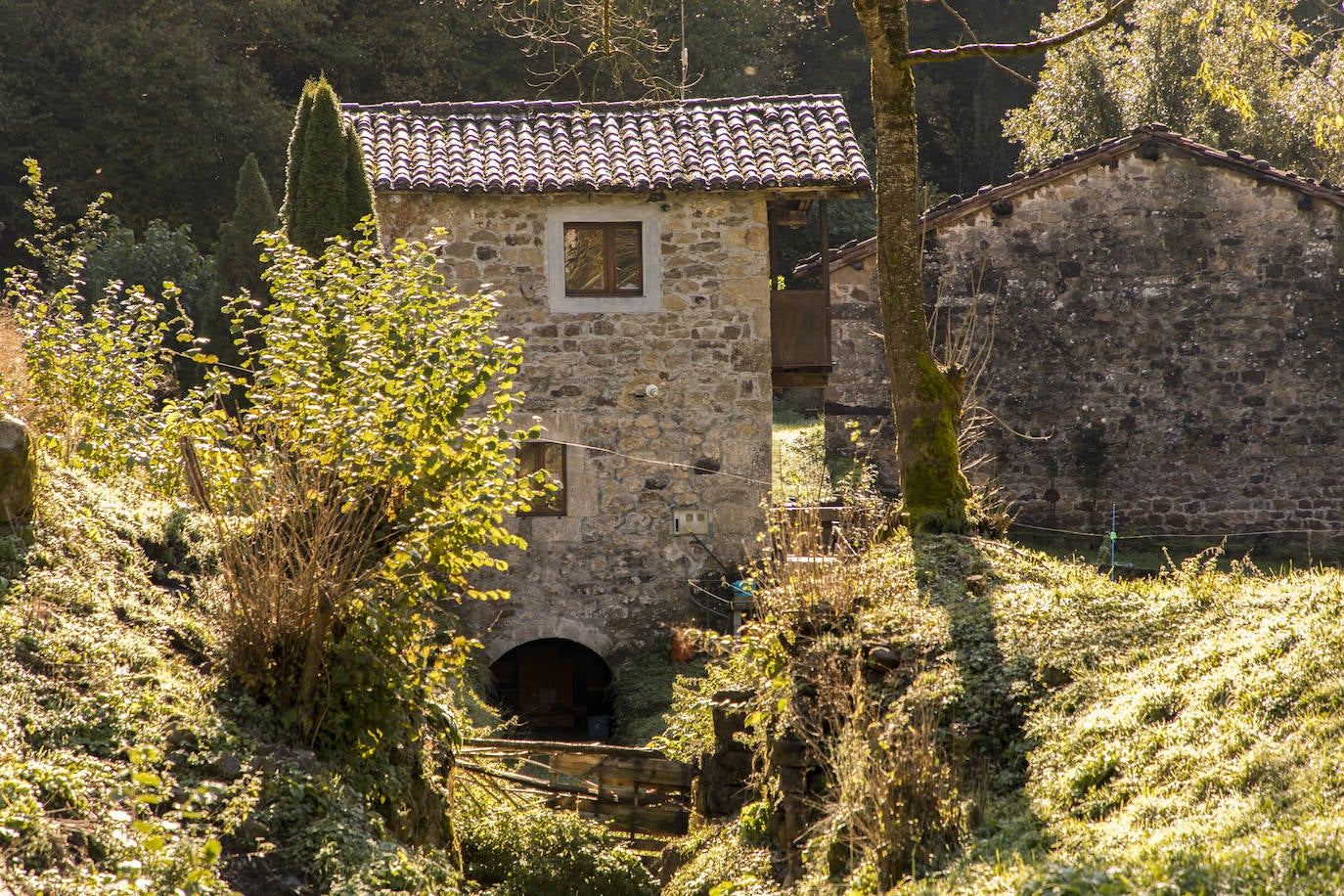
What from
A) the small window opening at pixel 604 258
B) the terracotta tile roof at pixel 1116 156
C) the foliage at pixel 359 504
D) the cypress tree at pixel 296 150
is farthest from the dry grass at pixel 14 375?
the terracotta tile roof at pixel 1116 156

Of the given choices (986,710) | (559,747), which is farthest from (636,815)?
(986,710)

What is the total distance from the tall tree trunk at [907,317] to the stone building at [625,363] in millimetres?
3887

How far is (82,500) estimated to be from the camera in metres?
7.84

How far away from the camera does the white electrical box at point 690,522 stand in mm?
13773

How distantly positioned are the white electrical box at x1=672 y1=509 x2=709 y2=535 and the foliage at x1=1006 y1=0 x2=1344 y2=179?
12.1m

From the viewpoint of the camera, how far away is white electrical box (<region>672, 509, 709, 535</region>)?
1377 centimetres

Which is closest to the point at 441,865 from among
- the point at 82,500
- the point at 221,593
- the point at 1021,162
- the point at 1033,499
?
the point at 221,593

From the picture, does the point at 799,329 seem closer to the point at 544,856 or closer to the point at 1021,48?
the point at 1021,48

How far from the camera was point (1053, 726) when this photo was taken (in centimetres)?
620

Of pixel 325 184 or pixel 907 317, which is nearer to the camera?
pixel 907 317

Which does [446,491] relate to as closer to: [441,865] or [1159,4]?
[441,865]

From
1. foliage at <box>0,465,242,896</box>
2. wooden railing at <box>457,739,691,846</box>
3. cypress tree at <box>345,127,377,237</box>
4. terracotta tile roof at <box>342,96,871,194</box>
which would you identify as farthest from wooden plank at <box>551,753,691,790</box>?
terracotta tile roof at <box>342,96,871,194</box>

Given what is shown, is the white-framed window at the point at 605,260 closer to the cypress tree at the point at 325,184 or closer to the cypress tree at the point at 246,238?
the cypress tree at the point at 325,184

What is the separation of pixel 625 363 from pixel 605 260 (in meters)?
1.10
